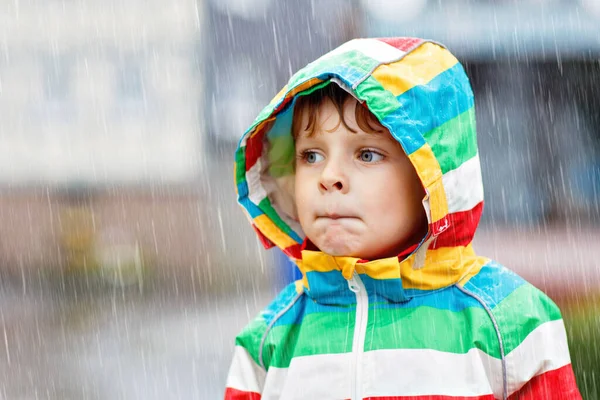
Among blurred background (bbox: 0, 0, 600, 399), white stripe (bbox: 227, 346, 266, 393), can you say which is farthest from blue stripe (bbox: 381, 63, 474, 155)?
blurred background (bbox: 0, 0, 600, 399)

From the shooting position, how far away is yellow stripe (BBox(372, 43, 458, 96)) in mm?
2295

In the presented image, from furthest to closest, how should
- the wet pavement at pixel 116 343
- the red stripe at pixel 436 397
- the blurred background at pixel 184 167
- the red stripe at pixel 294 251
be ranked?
1. the blurred background at pixel 184 167
2. the wet pavement at pixel 116 343
3. the red stripe at pixel 294 251
4. the red stripe at pixel 436 397

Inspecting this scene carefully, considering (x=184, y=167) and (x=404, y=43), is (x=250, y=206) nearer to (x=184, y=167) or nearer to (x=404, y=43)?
(x=404, y=43)

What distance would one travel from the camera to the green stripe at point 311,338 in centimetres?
234

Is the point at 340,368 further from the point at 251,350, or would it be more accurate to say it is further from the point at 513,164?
the point at 513,164

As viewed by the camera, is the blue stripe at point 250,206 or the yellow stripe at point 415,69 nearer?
the yellow stripe at point 415,69

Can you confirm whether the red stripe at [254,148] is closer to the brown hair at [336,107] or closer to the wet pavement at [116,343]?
the brown hair at [336,107]

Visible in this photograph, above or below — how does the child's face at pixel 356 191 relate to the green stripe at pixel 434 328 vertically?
above

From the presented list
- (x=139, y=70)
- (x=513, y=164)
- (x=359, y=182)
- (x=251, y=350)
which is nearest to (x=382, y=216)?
(x=359, y=182)

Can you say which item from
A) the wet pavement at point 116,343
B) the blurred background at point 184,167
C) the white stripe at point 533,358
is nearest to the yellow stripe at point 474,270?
the white stripe at point 533,358

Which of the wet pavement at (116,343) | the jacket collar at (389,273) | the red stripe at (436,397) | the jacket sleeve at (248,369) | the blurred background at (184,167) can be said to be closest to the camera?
the red stripe at (436,397)

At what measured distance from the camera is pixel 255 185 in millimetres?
2727

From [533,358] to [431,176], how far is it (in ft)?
1.93

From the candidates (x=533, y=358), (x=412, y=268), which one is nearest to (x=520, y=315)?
(x=533, y=358)
